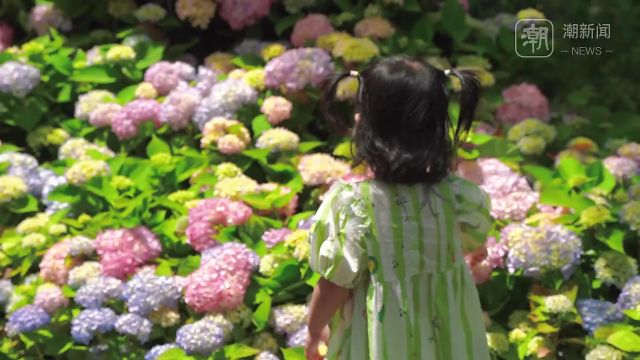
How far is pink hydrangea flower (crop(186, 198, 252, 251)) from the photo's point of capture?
275 cm

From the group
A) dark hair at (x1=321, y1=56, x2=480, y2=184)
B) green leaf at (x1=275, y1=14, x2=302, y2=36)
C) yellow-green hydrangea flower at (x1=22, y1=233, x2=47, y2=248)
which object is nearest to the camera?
dark hair at (x1=321, y1=56, x2=480, y2=184)

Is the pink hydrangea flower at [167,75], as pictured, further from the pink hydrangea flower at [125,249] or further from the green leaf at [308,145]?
the pink hydrangea flower at [125,249]

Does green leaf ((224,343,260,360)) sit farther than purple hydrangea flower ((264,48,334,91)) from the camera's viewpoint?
No

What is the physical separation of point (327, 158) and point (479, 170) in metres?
0.48

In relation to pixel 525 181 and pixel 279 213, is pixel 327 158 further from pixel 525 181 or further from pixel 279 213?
pixel 525 181

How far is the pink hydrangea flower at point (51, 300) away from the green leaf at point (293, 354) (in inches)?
27.4

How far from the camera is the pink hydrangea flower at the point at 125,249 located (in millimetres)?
2738

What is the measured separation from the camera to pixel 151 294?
258 centimetres

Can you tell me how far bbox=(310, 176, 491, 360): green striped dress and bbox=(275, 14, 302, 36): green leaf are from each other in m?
2.12

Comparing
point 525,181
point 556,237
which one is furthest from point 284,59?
point 556,237

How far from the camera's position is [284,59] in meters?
3.49

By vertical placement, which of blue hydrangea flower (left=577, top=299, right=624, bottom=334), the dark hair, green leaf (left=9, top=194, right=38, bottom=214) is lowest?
blue hydrangea flower (left=577, top=299, right=624, bottom=334)

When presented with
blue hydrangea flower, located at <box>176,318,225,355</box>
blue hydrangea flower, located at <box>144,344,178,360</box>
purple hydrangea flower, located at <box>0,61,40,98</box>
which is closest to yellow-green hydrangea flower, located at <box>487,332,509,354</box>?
blue hydrangea flower, located at <box>176,318,225,355</box>

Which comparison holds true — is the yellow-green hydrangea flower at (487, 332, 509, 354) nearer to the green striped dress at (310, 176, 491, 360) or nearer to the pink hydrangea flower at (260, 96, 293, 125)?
the green striped dress at (310, 176, 491, 360)
